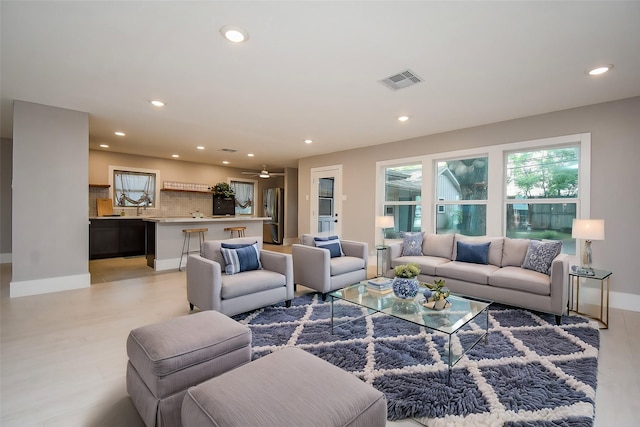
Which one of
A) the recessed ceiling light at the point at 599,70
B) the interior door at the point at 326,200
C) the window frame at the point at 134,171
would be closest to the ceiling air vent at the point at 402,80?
the recessed ceiling light at the point at 599,70

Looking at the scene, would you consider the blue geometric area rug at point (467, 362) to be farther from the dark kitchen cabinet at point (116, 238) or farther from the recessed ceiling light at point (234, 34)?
the dark kitchen cabinet at point (116, 238)

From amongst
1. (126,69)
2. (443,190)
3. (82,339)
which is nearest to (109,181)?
(126,69)

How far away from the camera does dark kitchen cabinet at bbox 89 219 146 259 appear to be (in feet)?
21.1

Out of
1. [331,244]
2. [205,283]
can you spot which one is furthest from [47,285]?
[331,244]

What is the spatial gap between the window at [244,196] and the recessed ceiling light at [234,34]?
7.59 metres

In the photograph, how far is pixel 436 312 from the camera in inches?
94.3

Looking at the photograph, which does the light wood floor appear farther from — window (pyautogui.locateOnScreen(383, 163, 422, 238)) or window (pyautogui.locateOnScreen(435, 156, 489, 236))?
window (pyautogui.locateOnScreen(383, 163, 422, 238))

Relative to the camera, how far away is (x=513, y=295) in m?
3.32

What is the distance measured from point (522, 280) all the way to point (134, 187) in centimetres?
835

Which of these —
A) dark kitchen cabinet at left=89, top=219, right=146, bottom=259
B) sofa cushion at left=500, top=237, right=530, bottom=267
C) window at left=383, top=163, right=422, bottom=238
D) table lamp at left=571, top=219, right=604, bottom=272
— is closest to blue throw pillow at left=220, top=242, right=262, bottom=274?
sofa cushion at left=500, top=237, right=530, bottom=267

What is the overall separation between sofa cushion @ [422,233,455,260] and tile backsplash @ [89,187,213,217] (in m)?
6.71

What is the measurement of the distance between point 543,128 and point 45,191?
6906 mm

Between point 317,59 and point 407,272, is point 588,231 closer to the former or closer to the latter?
point 407,272

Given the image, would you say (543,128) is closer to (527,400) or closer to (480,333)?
(480,333)
